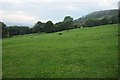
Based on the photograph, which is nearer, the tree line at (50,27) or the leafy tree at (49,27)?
the tree line at (50,27)

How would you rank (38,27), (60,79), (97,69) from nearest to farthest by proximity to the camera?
(60,79)
(97,69)
(38,27)

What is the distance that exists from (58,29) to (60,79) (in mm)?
92105

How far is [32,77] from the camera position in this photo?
16.6 meters

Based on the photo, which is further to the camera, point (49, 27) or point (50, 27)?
point (49, 27)

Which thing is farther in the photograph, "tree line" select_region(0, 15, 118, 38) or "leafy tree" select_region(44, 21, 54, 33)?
"leafy tree" select_region(44, 21, 54, 33)

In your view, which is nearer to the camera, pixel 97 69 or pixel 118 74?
pixel 118 74

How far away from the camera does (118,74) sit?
16.1 meters

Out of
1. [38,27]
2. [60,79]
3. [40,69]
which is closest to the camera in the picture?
[60,79]

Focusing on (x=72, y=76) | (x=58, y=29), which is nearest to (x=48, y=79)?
(x=72, y=76)

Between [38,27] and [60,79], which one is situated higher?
[38,27]

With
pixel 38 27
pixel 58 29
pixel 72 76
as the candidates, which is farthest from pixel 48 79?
pixel 38 27

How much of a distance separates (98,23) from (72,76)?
9261 cm

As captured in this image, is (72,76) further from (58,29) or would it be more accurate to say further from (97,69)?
(58,29)

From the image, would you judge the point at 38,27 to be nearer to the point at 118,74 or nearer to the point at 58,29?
the point at 58,29
